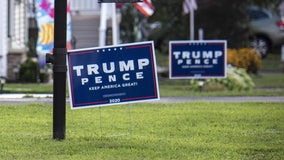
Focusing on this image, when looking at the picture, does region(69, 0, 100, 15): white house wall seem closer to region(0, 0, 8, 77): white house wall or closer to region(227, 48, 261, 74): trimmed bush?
region(227, 48, 261, 74): trimmed bush

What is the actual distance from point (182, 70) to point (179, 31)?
11.7m

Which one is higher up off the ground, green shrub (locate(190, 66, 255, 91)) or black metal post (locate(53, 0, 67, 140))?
black metal post (locate(53, 0, 67, 140))

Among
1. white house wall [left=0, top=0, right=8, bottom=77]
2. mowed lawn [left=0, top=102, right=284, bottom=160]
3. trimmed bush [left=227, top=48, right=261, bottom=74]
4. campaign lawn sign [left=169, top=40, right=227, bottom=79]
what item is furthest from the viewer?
trimmed bush [left=227, top=48, right=261, bottom=74]

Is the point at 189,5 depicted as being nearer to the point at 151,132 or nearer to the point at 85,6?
the point at 85,6

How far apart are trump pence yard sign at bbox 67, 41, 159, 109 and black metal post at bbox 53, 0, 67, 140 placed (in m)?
0.29

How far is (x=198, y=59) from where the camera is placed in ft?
61.1

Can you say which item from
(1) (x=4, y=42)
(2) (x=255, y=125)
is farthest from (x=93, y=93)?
(1) (x=4, y=42)

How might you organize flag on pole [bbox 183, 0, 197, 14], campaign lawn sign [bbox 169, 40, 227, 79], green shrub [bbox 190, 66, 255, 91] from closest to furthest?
1. campaign lawn sign [bbox 169, 40, 227, 79]
2. green shrub [bbox 190, 66, 255, 91]
3. flag on pole [bbox 183, 0, 197, 14]

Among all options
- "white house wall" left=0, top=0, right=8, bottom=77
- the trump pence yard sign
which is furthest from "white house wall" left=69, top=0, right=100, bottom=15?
the trump pence yard sign

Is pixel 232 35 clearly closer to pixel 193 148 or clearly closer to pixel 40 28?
pixel 40 28

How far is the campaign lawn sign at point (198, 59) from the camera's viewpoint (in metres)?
18.7

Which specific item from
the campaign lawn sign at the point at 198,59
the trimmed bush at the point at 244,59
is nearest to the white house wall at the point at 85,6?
the trimmed bush at the point at 244,59

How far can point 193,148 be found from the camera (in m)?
9.81

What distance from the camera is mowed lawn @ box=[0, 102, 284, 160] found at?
9.41m
